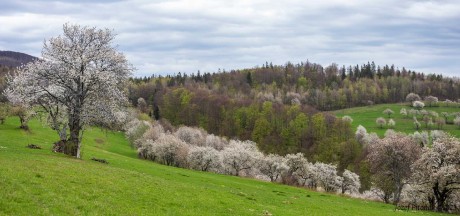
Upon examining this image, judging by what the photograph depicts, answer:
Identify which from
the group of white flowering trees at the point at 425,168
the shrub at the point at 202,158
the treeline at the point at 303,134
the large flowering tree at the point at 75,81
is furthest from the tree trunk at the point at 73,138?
the treeline at the point at 303,134

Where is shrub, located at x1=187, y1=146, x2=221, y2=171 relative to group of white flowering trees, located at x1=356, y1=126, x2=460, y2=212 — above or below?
below

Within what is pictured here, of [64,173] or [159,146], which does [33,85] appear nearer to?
[64,173]

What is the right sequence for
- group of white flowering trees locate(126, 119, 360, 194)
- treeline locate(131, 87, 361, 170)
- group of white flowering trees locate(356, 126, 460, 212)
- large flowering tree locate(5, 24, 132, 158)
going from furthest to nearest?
treeline locate(131, 87, 361, 170) → group of white flowering trees locate(126, 119, 360, 194) → group of white flowering trees locate(356, 126, 460, 212) → large flowering tree locate(5, 24, 132, 158)

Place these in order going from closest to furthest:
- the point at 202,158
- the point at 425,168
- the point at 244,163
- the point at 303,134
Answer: the point at 425,168 → the point at 202,158 → the point at 244,163 → the point at 303,134

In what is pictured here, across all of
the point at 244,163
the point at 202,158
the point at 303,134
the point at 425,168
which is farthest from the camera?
the point at 303,134

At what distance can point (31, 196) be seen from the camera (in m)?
20.0

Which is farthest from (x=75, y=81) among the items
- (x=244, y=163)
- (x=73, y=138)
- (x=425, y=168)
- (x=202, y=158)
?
(x=244, y=163)

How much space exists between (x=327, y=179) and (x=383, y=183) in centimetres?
3478

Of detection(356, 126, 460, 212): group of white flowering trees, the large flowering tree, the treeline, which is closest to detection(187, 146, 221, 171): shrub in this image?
detection(356, 126, 460, 212): group of white flowering trees

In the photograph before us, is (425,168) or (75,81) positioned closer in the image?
(75,81)

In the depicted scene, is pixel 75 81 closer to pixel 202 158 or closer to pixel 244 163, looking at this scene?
pixel 202 158

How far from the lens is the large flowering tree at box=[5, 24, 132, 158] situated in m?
45.5

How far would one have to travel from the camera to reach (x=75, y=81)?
154ft

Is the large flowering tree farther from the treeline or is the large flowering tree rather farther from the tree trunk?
the treeline
